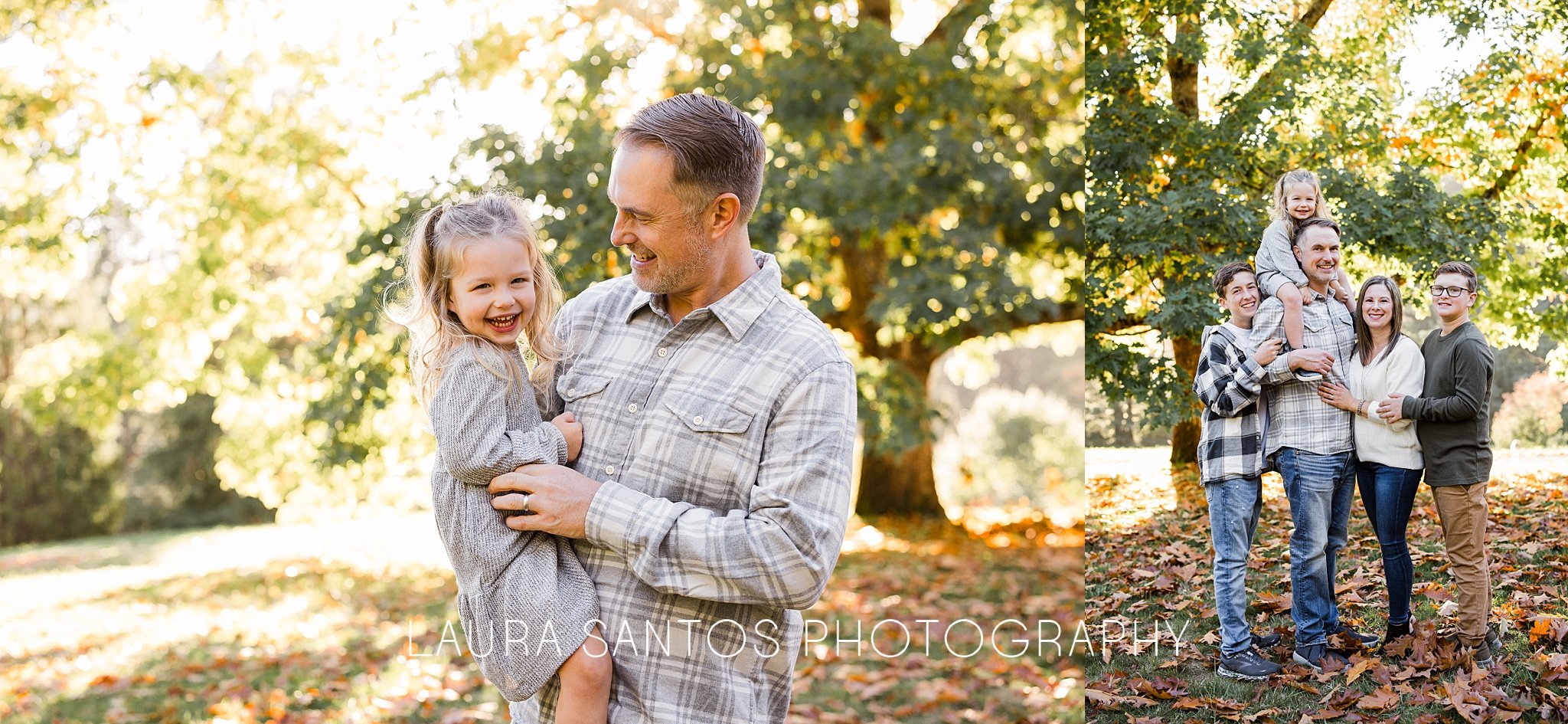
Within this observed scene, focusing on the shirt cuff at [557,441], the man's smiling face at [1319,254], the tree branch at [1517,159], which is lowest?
the shirt cuff at [557,441]

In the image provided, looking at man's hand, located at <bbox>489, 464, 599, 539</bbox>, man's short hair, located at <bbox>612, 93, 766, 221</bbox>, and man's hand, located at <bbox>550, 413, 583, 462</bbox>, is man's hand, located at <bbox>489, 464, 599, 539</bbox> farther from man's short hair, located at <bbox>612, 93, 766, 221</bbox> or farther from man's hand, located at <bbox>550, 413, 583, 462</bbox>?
man's short hair, located at <bbox>612, 93, 766, 221</bbox>

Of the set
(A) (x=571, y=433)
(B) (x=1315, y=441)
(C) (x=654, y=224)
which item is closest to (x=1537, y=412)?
(B) (x=1315, y=441)

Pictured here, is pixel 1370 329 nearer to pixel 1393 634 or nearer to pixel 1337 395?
pixel 1337 395

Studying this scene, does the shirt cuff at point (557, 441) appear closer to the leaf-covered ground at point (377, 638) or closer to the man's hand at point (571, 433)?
the man's hand at point (571, 433)

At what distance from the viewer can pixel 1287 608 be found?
2350 mm

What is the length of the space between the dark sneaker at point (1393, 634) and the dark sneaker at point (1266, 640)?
0.61 ft

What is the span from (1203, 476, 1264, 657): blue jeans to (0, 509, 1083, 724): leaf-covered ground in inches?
99.6

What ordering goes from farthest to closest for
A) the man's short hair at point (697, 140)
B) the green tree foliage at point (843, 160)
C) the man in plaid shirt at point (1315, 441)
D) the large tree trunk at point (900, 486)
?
the large tree trunk at point (900, 486)
the green tree foliage at point (843, 160)
the man in plaid shirt at point (1315, 441)
the man's short hair at point (697, 140)

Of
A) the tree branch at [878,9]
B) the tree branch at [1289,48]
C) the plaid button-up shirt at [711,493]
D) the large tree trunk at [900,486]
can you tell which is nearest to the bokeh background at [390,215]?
the tree branch at [878,9]

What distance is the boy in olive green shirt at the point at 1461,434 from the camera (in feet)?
7.05

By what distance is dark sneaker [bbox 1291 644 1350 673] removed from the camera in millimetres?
2297

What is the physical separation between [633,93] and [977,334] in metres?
2.96

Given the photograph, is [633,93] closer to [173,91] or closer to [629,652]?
[173,91]

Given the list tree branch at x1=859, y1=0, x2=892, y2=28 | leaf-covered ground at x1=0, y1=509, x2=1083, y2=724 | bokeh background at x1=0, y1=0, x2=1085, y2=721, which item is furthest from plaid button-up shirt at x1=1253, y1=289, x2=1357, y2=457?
tree branch at x1=859, y1=0, x2=892, y2=28
